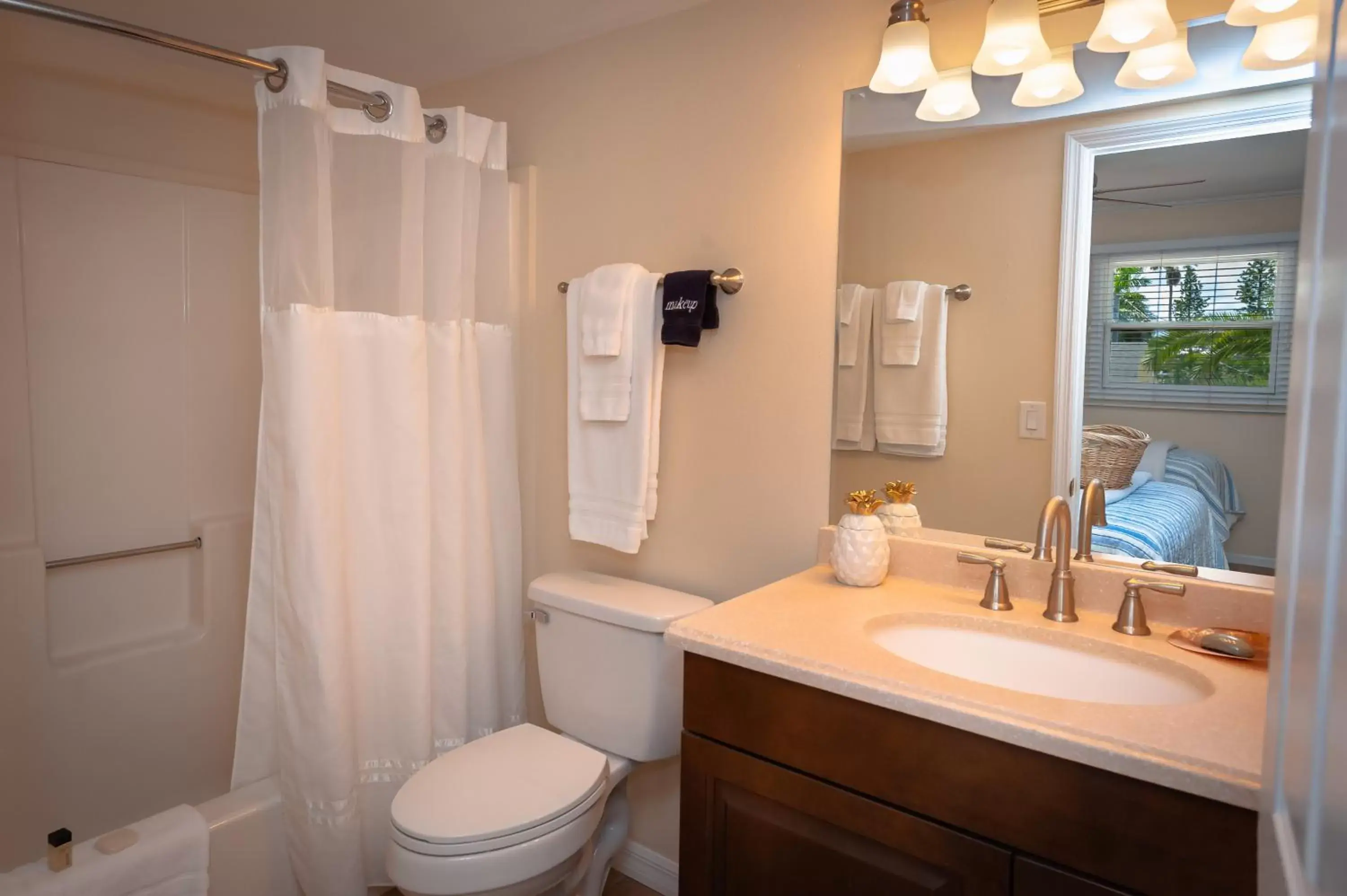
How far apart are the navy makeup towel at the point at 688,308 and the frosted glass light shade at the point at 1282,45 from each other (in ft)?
3.49

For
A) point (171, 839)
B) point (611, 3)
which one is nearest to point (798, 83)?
point (611, 3)

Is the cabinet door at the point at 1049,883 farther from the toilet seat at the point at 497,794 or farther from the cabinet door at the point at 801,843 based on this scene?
the toilet seat at the point at 497,794

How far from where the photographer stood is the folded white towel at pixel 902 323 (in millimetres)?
1713

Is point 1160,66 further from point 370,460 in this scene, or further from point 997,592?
point 370,460

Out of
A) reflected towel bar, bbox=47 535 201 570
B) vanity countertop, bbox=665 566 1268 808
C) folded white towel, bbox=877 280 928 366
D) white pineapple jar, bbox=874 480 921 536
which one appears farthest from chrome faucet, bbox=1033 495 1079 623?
reflected towel bar, bbox=47 535 201 570

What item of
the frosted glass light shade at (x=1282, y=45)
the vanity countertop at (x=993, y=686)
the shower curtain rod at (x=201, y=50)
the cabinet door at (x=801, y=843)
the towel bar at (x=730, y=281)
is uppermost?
the shower curtain rod at (x=201, y=50)

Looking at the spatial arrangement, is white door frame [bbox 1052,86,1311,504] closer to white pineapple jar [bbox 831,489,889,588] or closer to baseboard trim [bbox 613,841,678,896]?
white pineapple jar [bbox 831,489,889,588]

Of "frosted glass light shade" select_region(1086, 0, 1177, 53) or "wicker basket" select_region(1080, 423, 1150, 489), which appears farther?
"wicker basket" select_region(1080, 423, 1150, 489)

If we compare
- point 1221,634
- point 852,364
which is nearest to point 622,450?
point 852,364

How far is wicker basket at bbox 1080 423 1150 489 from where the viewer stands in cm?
148

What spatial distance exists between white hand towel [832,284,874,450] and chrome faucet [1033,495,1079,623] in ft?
1.42

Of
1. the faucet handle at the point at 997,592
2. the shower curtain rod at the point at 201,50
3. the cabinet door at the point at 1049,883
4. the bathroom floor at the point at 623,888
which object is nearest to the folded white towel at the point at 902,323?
the faucet handle at the point at 997,592

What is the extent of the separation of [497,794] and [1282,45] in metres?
1.89

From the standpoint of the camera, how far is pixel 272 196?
177cm
